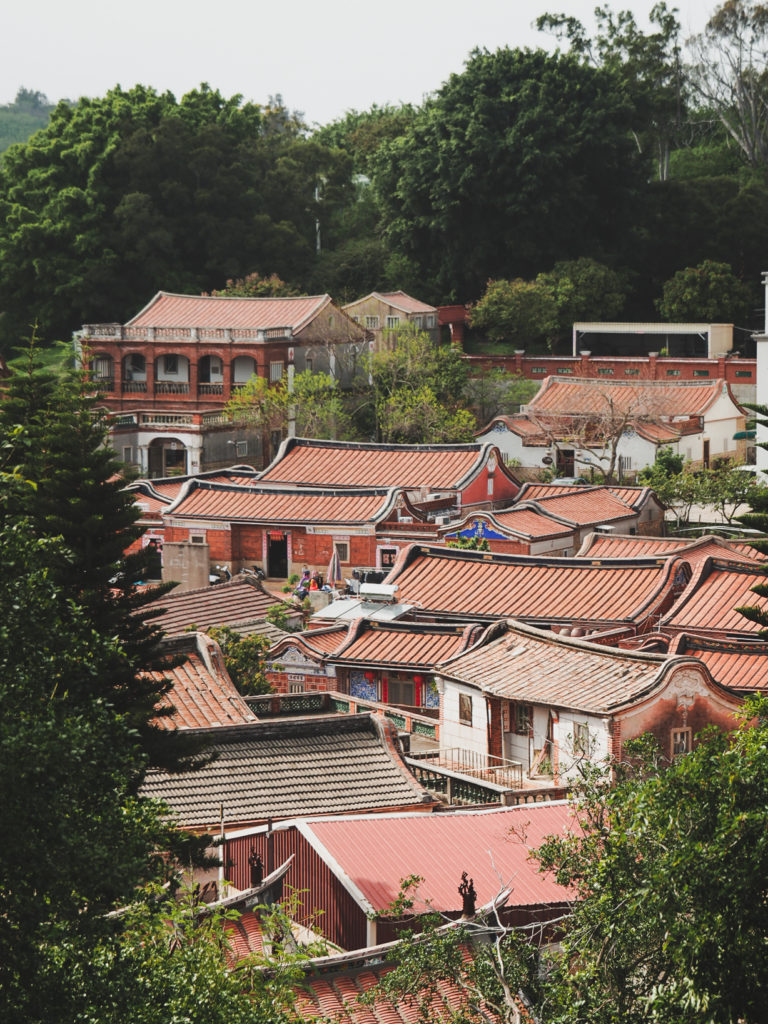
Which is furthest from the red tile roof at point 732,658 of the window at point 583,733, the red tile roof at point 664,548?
the red tile roof at point 664,548

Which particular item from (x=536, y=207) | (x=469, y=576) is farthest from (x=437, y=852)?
(x=536, y=207)

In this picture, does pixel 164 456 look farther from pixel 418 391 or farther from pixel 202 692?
pixel 202 692

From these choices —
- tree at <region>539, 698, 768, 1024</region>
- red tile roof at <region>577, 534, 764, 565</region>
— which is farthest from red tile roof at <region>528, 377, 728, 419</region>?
tree at <region>539, 698, 768, 1024</region>

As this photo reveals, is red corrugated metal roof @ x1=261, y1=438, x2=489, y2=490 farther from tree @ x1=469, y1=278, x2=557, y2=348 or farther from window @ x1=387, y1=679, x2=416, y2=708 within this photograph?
tree @ x1=469, y1=278, x2=557, y2=348

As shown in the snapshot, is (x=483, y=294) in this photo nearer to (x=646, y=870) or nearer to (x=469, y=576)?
(x=469, y=576)

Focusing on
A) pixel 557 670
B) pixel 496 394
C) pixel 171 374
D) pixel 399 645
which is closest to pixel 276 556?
pixel 399 645

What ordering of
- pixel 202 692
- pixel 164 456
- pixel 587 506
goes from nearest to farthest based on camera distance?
pixel 202 692, pixel 587 506, pixel 164 456

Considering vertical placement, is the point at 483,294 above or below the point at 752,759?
above
